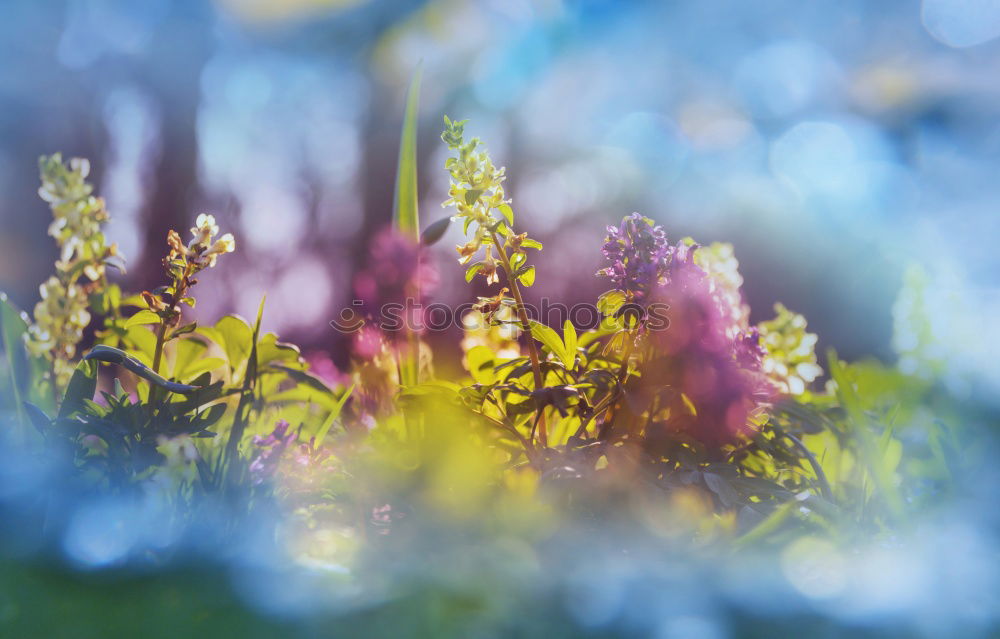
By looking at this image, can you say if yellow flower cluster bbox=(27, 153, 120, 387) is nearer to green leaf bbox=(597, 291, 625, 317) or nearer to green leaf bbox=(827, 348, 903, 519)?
green leaf bbox=(597, 291, 625, 317)

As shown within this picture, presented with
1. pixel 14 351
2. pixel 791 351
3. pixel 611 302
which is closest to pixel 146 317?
pixel 14 351

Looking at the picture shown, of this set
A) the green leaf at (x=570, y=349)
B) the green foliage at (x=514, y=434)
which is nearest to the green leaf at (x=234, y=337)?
the green foliage at (x=514, y=434)

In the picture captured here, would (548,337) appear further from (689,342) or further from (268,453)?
(268,453)

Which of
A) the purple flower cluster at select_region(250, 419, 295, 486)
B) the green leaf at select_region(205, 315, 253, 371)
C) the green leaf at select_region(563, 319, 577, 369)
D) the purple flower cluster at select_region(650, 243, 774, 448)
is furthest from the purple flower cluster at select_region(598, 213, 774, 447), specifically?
the green leaf at select_region(205, 315, 253, 371)

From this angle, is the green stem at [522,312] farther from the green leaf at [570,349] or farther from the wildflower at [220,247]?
the wildflower at [220,247]

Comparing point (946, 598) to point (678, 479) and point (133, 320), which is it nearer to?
point (678, 479)

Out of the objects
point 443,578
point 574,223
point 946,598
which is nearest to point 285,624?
point 443,578
